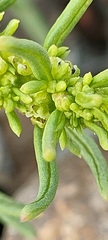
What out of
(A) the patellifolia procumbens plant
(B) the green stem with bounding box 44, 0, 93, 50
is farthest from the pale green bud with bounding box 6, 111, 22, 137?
(B) the green stem with bounding box 44, 0, 93, 50

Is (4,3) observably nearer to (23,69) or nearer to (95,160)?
(23,69)

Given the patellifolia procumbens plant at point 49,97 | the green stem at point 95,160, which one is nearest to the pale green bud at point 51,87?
the patellifolia procumbens plant at point 49,97

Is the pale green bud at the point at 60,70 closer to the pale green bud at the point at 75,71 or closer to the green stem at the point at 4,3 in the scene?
the pale green bud at the point at 75,71

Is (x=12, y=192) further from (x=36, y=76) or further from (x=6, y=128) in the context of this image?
(x=36, y=76)

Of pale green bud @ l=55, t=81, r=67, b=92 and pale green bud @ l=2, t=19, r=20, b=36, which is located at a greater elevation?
pale green bud @ l=2, t=19, r=20, b=36

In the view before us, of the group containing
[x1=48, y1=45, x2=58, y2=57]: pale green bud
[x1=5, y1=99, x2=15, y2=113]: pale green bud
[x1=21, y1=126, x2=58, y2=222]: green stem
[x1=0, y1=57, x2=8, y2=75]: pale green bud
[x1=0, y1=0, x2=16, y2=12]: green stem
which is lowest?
[x1=21, y1=126, x2=58, y2=222]: green stem

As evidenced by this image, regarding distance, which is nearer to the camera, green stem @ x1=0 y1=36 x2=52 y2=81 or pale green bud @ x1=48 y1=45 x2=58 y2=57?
green stem @ x1=0 y1=36 x2=52 y2=81

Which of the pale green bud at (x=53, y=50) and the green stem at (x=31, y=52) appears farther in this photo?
the pale green bud at (x=53, y=50)

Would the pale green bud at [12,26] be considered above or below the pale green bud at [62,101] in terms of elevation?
above

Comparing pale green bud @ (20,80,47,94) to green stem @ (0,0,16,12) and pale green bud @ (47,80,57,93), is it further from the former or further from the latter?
green stem @ (0,0,16,12)

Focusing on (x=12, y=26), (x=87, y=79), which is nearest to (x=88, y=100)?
(x=87, y=79)

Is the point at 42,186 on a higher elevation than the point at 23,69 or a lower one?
lower
